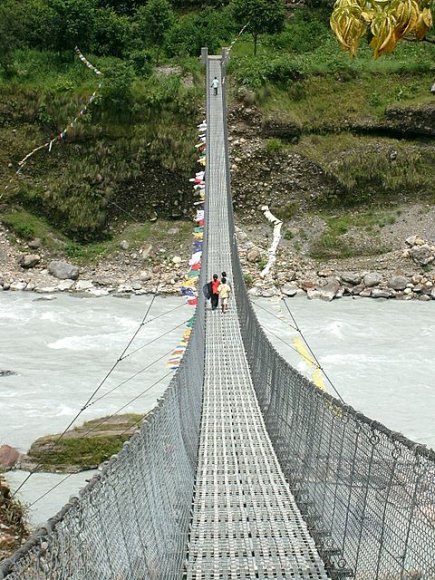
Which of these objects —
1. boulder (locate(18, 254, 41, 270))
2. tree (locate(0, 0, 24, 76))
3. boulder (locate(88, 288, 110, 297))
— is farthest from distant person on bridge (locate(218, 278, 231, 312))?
tree (locate(0, 0, 24, 76))

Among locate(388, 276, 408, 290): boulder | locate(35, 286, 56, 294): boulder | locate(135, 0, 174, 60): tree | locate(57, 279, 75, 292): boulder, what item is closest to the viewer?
locate(35, 286, 56, 294): boulder

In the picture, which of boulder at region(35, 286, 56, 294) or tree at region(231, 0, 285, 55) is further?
tree at region(231, 0, 285, 55)

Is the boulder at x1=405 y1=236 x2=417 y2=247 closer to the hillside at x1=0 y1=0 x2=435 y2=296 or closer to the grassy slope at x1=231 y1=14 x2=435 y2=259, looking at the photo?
the hillside at x1=0 y1=0 x2=435 y2=296

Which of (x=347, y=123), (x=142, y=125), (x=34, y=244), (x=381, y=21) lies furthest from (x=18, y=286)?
(x=381, y=21)

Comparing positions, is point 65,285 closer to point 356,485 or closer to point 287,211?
point 287,211

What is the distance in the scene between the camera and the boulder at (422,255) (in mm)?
15562

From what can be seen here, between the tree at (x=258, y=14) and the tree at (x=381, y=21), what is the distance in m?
19.6

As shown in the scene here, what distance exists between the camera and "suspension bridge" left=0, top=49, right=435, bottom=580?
2.15m

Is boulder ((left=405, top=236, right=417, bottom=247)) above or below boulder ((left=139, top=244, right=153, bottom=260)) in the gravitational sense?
above

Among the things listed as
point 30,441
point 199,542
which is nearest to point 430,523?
point 199,542

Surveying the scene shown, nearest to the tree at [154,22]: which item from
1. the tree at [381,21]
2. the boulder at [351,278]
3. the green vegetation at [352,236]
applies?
the green vegetation at [352,236]

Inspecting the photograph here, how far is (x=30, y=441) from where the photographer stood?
25.7ft

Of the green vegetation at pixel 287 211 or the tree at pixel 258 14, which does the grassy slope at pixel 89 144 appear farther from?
the tree at pixel 258 14

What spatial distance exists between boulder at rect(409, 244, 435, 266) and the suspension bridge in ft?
34.8
